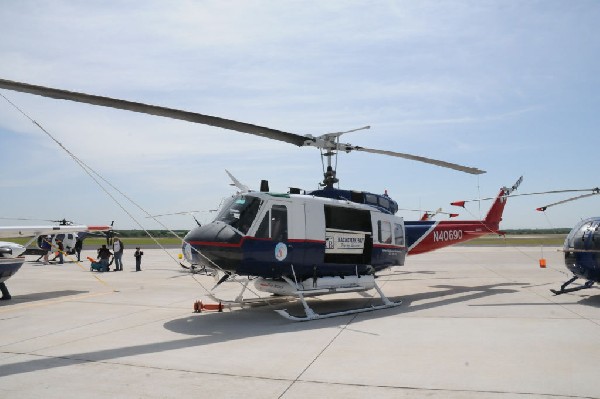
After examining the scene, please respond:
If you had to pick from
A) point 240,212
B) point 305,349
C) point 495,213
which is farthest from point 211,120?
point 495,213

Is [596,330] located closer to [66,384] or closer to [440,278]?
[66,384]

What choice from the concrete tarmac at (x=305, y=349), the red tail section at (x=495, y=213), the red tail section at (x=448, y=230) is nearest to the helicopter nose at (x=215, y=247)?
the concrete tarmac at (x=305, y=349)

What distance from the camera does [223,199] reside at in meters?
10.5

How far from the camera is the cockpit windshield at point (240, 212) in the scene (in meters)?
9.61

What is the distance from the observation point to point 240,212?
9.78 metres

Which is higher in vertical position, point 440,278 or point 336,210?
point 336,210

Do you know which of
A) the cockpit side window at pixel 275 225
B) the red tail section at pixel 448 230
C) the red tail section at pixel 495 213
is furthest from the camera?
the red tail section at pixel 495 213

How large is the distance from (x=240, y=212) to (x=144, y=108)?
132 inches

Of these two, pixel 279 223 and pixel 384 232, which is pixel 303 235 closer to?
pixel 279 223

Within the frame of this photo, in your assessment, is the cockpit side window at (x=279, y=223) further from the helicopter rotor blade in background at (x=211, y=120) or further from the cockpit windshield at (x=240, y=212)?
the helicopter rotor blade in background at (x=211, y=120)

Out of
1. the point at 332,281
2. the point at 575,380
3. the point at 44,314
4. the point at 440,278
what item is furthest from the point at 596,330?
the point at 44,314

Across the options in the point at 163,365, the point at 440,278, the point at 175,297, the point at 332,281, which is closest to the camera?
the point at 163,365

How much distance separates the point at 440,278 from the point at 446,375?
13.1 metres

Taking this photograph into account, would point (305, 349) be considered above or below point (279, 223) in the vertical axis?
below
